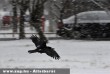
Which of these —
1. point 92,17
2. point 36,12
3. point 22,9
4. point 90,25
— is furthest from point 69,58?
point 92,17

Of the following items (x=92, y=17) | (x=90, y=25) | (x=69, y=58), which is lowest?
(x=69, y=58)

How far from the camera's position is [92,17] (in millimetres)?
21578

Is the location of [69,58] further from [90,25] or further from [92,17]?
[92,17]

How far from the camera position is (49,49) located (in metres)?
7.27

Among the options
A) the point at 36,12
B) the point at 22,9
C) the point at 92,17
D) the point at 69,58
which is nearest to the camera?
the point at 69,58

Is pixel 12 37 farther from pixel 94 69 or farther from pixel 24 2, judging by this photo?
pixel 94 69

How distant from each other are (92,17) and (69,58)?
7.55 m

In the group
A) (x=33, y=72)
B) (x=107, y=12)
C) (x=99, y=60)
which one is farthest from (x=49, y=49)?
(x=107, y=12)

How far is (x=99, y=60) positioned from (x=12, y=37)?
918cm

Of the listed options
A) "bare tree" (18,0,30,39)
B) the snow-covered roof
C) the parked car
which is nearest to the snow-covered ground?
"bare tree" (18,0,30,39)

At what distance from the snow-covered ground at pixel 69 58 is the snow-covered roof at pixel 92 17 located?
283 centimetres

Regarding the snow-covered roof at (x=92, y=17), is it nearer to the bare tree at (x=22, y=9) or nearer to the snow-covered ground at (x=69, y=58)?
the bare tree at (x=22, y=9)

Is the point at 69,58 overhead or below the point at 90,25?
below

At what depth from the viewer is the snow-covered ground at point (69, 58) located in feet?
40.7
